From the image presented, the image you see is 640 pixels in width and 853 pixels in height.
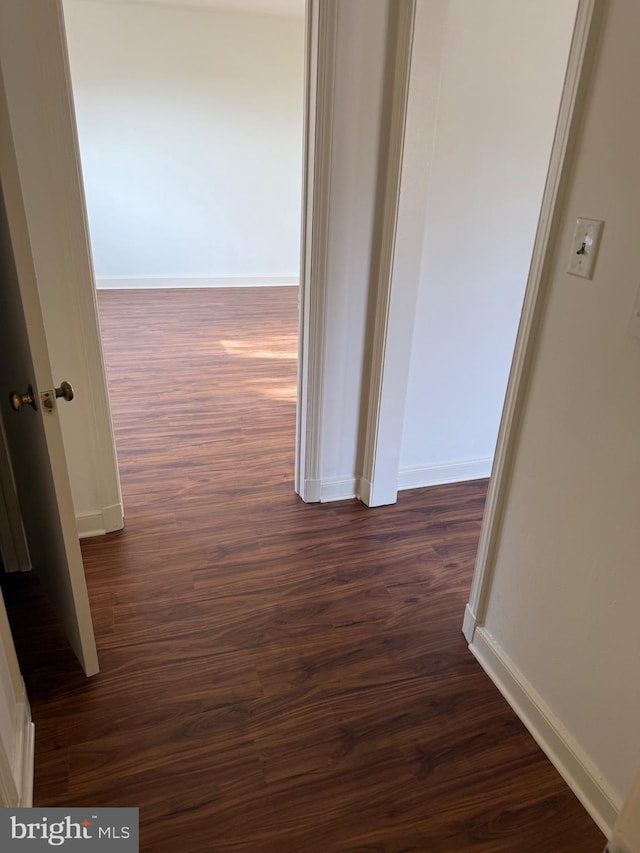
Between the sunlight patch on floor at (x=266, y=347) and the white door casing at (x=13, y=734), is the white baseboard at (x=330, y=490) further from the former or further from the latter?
the sunlight patch on floor at (x=266, y=347)

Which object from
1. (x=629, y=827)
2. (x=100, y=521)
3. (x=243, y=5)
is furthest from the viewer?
(x=243, y=5)

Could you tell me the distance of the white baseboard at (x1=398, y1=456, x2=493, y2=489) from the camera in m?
2.80

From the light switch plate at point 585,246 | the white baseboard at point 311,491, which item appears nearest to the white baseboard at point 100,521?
the white baseboard at point 311,491

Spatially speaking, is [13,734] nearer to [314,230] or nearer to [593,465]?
[593,465]

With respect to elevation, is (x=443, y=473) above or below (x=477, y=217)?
below

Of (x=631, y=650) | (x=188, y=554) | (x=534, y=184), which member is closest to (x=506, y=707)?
(x=631, y=650)

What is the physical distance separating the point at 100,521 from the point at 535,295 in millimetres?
1826

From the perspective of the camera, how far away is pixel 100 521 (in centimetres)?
240

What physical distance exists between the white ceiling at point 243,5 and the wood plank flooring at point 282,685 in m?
4.65

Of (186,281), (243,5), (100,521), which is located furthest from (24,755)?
(243,5)

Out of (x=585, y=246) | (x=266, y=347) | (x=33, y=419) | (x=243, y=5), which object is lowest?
(x=266, y=347)

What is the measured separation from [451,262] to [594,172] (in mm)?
1159

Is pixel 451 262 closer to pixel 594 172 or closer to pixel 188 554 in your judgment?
pixel 594 172

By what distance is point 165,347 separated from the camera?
4672 mm
